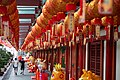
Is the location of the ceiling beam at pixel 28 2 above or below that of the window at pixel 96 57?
above

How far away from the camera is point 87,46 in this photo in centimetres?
1295

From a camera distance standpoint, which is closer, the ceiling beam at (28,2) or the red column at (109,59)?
the red column at (109,59)

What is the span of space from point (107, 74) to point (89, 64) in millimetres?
3391

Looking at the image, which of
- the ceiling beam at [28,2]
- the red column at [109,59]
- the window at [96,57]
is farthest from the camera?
the ceiling beam at [28,2]

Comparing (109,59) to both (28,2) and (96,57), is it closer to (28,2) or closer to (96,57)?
(96,57)

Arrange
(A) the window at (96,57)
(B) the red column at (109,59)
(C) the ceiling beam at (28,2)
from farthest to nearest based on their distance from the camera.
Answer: (C) the ceiling beam at (28,2) → (A) the window at (96,57) → (B) the red column at (109,59)

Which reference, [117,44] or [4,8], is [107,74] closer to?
[117,44]

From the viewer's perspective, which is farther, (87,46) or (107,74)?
(87,46)

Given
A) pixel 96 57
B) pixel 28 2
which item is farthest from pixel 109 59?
pixel 28 2

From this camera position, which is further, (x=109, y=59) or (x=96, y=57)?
(x=96, y=57)

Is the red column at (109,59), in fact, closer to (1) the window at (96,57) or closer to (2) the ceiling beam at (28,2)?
(1) the window at (96,57)

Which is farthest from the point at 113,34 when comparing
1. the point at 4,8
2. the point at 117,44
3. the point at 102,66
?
the point at 4,8

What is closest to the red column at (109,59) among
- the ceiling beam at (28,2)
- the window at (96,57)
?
the window at (96,57)

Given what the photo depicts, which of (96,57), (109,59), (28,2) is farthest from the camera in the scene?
(96,57)
